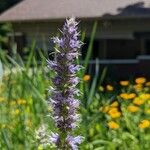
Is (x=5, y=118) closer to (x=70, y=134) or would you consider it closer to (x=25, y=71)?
(x=25, y=71)

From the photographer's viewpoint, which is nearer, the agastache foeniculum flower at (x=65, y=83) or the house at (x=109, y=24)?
the agastache foeniculum flower at (x=65, y=83)

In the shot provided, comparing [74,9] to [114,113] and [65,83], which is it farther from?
[65,83]

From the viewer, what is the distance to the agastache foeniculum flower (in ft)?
5.57

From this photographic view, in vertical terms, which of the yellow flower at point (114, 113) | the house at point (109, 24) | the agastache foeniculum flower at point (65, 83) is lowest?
the house at point (109, 24)

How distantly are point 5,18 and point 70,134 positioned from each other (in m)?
18.4

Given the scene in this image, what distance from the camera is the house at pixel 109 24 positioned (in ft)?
55.4

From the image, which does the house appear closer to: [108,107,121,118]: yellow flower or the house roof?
the house roof

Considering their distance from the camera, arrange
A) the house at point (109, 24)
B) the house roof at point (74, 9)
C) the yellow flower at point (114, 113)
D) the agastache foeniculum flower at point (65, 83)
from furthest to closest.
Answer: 1. the house roof at point (74, 9)
2. the house at point (109, 24)
3. the yellow flower at point (114, 113)
4. the agastache foeniculum flower at point (65, 83)

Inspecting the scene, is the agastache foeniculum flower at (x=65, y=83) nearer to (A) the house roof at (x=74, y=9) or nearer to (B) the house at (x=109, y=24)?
(B) the house at (x=109, y=24)

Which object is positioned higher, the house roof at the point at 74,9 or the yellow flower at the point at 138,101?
the yellow flower at the point at 138,101

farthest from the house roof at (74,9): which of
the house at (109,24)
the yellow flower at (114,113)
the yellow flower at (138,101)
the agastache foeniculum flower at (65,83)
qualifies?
the agastache foeniculum flower at (65,83)

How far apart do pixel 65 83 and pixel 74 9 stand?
1682 cm

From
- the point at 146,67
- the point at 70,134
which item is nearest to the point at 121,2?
the point at 146,67

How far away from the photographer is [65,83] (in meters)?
1.70
